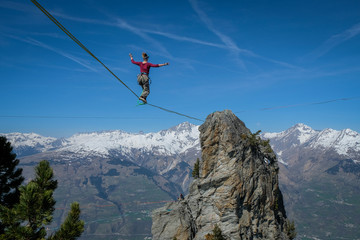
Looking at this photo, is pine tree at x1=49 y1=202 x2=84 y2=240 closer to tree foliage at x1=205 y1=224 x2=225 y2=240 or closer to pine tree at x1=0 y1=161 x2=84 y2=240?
pine tree at x1=0 y1=161 x2=84 y2=240

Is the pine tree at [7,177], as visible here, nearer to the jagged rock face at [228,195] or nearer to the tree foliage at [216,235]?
the tree foliage at [216,235]

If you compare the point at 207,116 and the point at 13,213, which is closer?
the point at 13,213

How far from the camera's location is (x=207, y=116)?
2270 inches

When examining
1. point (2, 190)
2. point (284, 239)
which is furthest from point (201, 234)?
point (2, 190)

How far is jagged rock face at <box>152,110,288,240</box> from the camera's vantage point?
1809 inches

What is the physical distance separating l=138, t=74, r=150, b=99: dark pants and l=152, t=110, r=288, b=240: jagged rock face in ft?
105

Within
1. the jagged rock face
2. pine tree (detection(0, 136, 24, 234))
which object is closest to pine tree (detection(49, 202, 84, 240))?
pine tree (detection(0, 136, 24, 234))

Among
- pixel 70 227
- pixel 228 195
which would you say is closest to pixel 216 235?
→ pixel 228 195

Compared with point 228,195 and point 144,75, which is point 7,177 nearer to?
point 144,75

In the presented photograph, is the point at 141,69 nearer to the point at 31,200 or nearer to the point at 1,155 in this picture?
the point at 31,200

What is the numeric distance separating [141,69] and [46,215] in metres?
13.3

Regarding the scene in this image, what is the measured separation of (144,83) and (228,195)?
33.1 metres

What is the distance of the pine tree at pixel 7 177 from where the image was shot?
20328 mm

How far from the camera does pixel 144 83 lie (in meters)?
21.4
